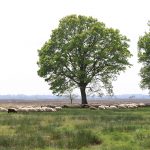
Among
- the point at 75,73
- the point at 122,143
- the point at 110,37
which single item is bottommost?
the point at 122,143

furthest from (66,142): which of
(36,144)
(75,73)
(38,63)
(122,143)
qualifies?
(38,63)

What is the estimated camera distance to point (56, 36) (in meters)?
64.8

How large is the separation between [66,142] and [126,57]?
1831 inches

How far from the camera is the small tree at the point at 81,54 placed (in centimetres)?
6222

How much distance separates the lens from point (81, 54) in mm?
63094

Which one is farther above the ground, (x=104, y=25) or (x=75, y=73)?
(x=104, y=25)

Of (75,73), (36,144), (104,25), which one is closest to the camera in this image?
(36,144)

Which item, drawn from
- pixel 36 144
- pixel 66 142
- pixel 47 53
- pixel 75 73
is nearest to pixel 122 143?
pixel 66 142

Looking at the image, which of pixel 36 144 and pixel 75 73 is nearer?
pixel 36 144

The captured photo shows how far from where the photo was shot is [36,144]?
19.1 m

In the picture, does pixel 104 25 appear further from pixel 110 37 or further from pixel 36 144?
pixel 36 144

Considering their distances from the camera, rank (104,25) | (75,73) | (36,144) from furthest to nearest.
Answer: (104,25)
(75,73)
(36,144)

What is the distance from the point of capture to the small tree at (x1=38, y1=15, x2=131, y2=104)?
6222 centimetres

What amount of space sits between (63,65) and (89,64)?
4.02 metres
